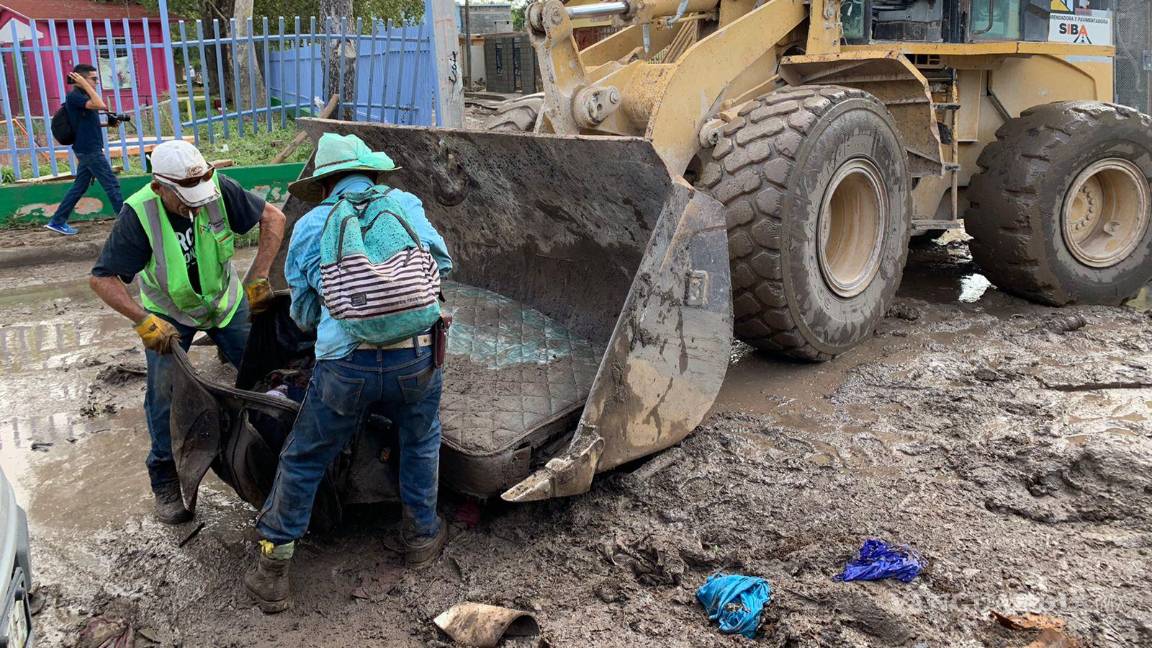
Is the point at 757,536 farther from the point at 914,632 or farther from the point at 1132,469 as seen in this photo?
the point at 1132,469

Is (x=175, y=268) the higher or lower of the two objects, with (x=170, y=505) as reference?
higher

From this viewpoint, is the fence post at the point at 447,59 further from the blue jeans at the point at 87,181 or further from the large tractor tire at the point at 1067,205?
the large tractor tire at the point at 1067,205

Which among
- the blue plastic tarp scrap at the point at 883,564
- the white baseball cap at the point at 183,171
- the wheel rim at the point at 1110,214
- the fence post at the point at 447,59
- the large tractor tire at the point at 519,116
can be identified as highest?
the fence post at the point at 447,59

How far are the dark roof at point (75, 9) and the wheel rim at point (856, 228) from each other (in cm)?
2437

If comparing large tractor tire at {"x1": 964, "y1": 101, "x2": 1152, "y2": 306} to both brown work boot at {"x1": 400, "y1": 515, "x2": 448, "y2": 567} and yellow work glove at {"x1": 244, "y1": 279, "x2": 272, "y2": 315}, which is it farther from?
yellow work glove at {"x1": 244, "y1": 279, "x2": 272, "y2": 315}

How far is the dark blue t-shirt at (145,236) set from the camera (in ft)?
11.6

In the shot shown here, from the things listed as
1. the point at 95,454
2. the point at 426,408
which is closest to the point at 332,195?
the point at 426,408

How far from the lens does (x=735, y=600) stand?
111 inches

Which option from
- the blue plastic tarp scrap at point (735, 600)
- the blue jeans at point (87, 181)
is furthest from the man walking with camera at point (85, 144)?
the blue plastic tarp scrap at point (735, 600)

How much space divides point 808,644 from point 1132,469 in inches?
63.4

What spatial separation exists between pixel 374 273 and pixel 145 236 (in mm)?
1241

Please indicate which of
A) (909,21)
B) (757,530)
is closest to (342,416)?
(757,530)

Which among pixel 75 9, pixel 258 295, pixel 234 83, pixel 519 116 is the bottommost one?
pixel 258 295

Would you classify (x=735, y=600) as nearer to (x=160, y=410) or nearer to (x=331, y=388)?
(x=331, y=388)
